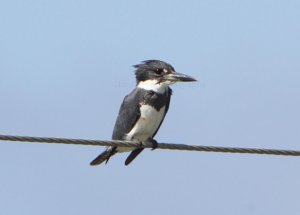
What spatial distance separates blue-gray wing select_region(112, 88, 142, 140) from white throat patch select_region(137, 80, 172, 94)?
0.08 m

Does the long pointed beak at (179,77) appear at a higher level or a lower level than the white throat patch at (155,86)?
higher

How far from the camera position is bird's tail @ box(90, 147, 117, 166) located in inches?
338

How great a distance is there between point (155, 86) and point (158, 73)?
0.20 m

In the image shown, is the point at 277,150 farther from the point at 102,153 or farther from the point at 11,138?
the point at 102,153

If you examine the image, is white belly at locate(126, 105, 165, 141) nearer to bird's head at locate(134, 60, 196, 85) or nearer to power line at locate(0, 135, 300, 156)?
bird's head at locate(134, 60, 196, 85)

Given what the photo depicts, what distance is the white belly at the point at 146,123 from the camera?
841 cm

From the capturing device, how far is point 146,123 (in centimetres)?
841

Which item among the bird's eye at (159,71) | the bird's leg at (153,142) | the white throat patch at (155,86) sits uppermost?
the bird's eye at (159,71)

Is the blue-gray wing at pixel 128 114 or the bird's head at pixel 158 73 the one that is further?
the bird's head at pixel 158 73

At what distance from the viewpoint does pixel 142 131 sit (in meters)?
8.43

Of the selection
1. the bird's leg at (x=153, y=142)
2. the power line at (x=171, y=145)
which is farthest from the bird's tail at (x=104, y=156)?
the power line at (x=171, y=145)

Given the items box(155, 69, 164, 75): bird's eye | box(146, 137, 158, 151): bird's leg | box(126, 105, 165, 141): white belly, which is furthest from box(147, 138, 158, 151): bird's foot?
box(155, 69, 164, 75): bird's eye

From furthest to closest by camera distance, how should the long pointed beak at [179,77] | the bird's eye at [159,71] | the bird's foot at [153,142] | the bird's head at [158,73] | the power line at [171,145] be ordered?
the bird's eye at [159,71] → the bird's head at [158,73] → the long pointed beak at [179,77] → the bird's foot at [153,142] → the power line at [171,145]

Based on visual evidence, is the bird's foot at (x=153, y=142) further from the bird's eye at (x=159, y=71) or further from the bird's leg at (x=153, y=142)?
the bird's eye at (x=159, y=71)
